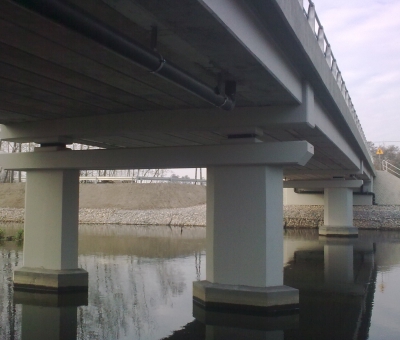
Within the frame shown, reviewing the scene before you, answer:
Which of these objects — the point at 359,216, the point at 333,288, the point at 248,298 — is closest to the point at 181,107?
the point at 248,298

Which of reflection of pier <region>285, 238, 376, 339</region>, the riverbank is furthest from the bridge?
the riverbank

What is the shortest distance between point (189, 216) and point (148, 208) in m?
6.37

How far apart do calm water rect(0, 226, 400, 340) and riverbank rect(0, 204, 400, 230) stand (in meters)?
21.7

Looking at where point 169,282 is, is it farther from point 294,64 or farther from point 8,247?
point 8,247

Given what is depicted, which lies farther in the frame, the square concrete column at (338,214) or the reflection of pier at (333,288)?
the square concrete column at (338,214)

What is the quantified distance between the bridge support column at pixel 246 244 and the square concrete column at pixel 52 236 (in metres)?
3.79

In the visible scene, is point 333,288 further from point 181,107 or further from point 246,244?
point 181,107

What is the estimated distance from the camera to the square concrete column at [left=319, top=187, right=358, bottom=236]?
36.8 metres

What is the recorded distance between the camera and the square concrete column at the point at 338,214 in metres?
36.8

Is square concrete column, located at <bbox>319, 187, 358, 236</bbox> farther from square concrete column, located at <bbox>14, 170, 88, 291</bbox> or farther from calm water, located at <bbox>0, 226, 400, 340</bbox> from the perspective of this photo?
square concrete column, located at <bbox>14, 170, 88, 291</bbox>

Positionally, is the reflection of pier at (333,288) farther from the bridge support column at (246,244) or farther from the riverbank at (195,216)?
the riverbank at (195,216)

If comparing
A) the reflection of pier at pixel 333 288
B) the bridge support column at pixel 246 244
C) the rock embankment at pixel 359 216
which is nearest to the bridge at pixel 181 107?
Answer: the bridge support column at pixel 246 244

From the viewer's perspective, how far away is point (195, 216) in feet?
153

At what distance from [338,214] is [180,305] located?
1029 inches
